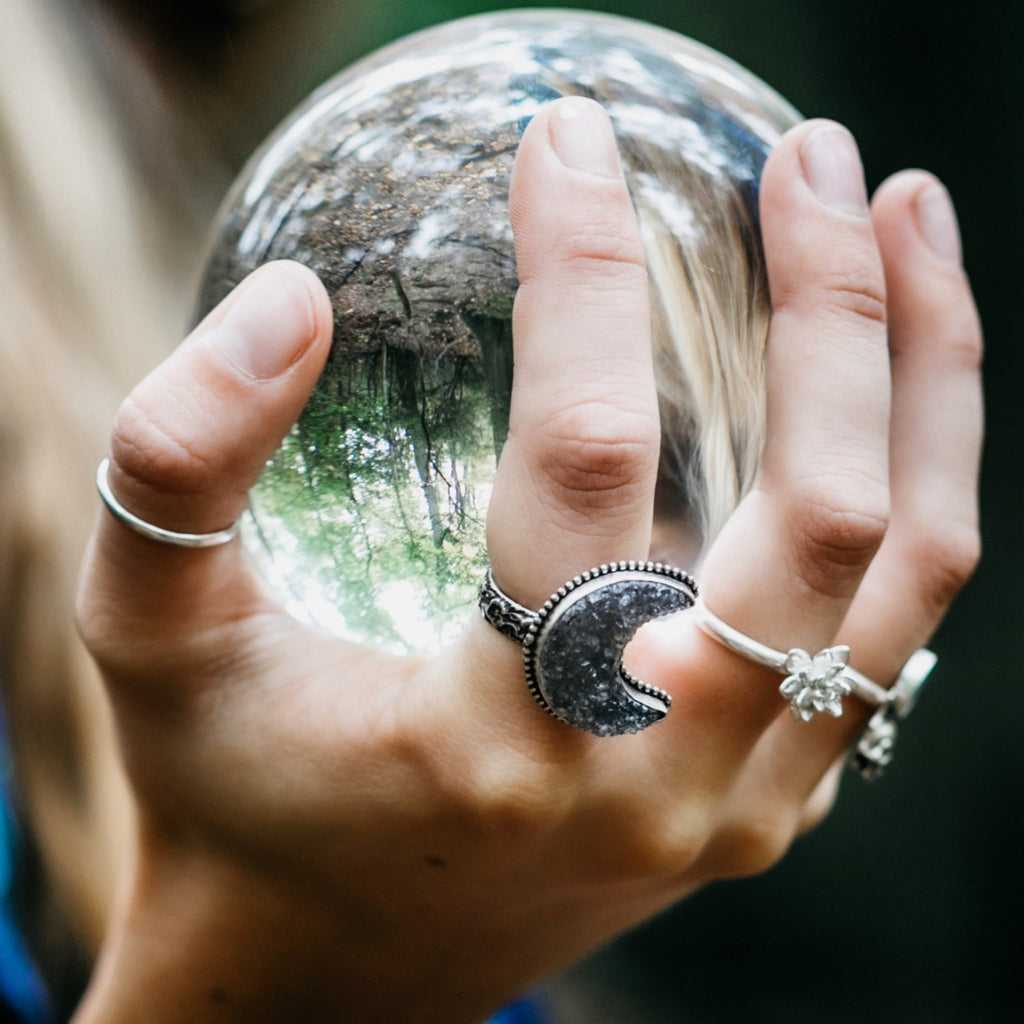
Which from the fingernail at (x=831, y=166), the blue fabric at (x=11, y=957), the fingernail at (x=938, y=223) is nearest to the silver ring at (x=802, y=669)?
the fingernail at (x=831, y=166)

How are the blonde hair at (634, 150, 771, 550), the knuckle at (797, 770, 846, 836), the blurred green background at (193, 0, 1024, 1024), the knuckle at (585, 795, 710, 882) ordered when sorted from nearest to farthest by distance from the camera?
the blonde hair at (634, 150, 771, 550) < the knuckle at (585, 795, 710, 882) < the knuckle at (797, 770, 846, 836) < the blurred green background at (193, 0, 1024, 1024)

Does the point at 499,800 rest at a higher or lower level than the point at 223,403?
lower

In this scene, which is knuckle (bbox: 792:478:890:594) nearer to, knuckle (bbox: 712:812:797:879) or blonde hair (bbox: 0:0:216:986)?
knuckle (bbox: 712:812:797:879)

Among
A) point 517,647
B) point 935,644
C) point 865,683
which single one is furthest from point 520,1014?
point 517,647

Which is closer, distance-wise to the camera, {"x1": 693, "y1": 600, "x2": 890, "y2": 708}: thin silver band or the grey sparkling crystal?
the grey sparkling crystal

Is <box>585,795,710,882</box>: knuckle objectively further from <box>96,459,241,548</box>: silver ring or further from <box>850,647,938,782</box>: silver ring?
<box>96,459,241,548</box>: silver ring

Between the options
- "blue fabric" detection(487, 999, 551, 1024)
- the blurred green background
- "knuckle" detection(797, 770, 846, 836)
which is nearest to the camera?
"knuckle" detection(797, 770, 846, 836)

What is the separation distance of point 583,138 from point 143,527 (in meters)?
0.65

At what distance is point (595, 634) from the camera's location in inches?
43.2

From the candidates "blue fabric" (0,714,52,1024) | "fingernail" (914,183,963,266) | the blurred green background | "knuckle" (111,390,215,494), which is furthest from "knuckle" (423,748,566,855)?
the blurred green background

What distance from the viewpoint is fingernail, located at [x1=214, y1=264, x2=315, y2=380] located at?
1.12 meters

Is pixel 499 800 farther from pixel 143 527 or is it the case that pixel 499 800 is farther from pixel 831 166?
pixel 831 166

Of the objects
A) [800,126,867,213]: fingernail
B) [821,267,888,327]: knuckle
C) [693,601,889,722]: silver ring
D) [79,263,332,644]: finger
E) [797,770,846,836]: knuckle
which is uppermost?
[800,126,867,213]: fingernail

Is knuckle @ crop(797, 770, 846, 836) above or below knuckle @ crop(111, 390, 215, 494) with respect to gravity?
below
